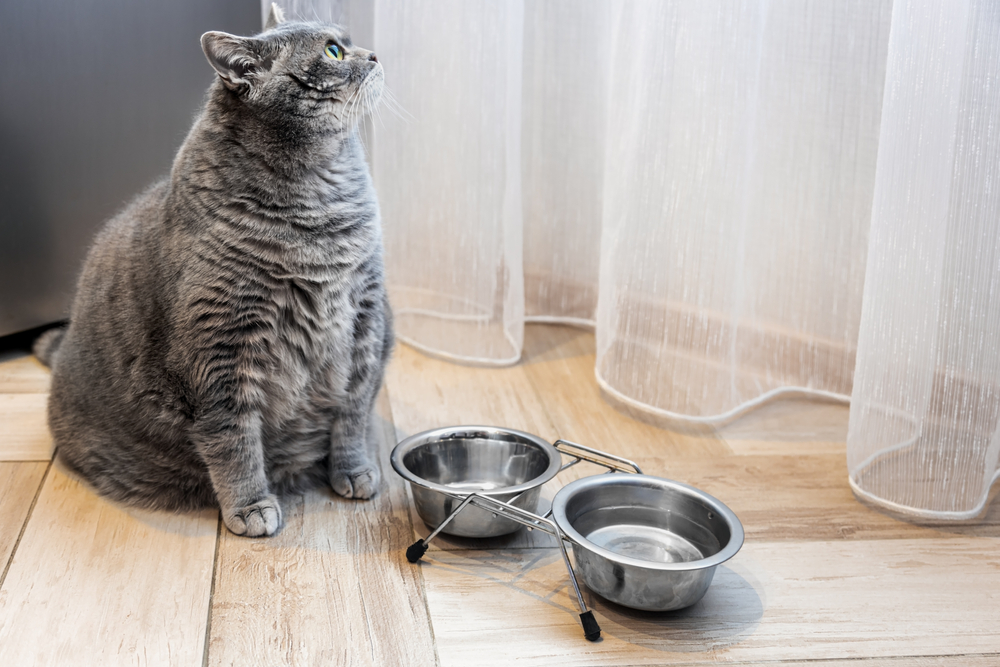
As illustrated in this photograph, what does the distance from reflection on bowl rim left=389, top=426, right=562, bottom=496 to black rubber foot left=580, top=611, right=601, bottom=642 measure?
194 mm

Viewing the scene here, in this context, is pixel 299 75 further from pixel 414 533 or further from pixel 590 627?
pixel 590 627

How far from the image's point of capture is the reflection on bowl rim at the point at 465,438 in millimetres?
1220

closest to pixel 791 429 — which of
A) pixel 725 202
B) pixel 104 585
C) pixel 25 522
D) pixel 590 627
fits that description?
pixel 725 202

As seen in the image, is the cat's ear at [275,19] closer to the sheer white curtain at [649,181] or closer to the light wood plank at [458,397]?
the sheer white curtain at [649,181]

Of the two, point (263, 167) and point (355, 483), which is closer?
point (263, 167)

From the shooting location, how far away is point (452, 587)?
119 cm

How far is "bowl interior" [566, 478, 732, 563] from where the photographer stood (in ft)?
3.95

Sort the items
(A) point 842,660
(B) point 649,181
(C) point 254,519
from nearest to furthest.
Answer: (A) point 842,660, (C) point 254,519, (B) point 649,181

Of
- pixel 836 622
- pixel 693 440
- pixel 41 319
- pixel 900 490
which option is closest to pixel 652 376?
pixel 693 440

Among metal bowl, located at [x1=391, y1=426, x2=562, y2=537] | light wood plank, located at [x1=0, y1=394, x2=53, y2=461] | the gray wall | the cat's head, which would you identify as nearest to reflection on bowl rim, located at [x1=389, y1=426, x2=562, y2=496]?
metal bowl, located at [x1=391, y1=426, x2=562, y2=537]

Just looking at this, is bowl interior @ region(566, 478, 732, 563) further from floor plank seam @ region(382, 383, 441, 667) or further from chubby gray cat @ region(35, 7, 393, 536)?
chubby gray cat @ region(35, 7, 393, 536)

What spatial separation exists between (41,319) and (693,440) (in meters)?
1.34

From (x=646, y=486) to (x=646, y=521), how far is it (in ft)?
0.17

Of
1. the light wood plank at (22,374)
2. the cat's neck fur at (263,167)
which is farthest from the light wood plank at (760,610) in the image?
the light wood plank at (22,374)
